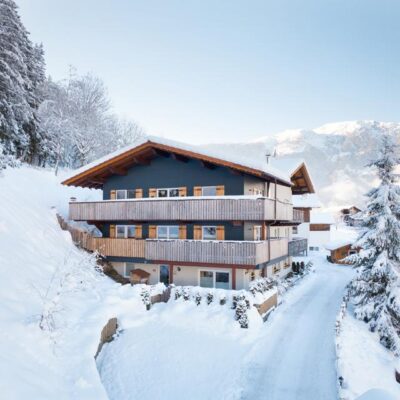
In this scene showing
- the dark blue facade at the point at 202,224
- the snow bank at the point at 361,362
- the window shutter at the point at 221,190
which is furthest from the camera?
the window shutter at the point at 221,190

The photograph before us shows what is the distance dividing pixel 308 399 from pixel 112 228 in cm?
1826

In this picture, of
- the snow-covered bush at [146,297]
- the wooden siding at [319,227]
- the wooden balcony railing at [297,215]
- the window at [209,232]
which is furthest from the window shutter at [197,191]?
the wooden siding at [319,227]

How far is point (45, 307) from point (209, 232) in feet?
40.8

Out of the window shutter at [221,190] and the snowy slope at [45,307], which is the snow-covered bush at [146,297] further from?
the window shutter at [221,190]

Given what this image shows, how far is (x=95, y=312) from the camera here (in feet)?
49.8

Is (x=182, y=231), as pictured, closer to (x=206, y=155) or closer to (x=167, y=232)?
(x=167, y=232)

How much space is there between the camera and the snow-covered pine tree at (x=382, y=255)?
18891mm

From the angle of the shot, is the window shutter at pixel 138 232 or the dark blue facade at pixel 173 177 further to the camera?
the window shutter at pixel 138 232

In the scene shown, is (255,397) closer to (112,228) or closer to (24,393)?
(24,393)

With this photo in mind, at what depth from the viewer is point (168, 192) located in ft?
80.5

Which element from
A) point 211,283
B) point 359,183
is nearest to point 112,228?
point 211,283

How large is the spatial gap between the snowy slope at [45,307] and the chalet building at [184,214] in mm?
3044

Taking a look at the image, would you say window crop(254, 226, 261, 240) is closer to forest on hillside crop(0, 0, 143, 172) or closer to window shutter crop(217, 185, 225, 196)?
window shutter crop(217, 185, 225, 196)

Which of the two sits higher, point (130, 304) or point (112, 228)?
point (112, 228)
